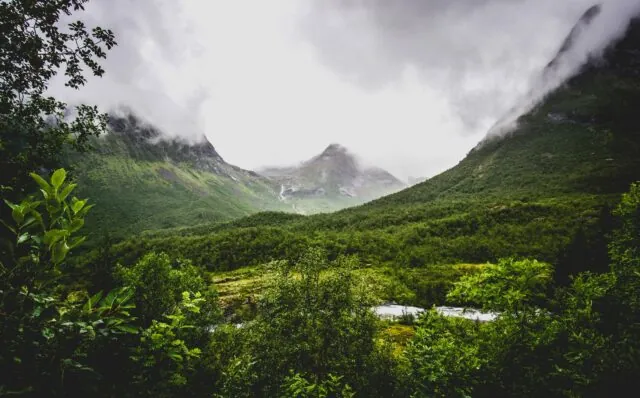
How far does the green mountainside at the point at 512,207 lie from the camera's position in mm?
49409

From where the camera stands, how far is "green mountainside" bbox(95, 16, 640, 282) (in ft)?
162

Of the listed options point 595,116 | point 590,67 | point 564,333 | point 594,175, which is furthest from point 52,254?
point 590,67

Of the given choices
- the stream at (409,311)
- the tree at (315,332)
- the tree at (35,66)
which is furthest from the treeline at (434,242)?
the tree at (35,66)

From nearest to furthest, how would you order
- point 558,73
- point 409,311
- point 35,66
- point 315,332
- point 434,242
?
1. point 35,66
2. point 315,332
3. point 409,311
4. point 434,242
5. point 558,73

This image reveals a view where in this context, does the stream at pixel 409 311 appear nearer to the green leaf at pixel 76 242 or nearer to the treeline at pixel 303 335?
the treeline at pixel 303 335

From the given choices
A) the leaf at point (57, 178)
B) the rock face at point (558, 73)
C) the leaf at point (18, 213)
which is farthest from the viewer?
the rock face at point (558, 73)

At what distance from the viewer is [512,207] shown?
68.1m

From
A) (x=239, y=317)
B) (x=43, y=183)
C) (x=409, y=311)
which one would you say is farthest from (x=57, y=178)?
(x=409, y=311)

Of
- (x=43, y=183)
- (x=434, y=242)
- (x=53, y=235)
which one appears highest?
(x=434, y=242)

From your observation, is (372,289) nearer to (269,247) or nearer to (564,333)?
(564,333)

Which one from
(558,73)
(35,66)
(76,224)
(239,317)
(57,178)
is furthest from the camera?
(558,73)

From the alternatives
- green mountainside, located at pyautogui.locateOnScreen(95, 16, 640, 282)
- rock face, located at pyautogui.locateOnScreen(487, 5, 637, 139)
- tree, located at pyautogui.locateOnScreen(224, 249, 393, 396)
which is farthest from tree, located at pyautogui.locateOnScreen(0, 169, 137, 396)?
rock face, located at pyautogui.locateOnScreen(487, 5, 637, 139)

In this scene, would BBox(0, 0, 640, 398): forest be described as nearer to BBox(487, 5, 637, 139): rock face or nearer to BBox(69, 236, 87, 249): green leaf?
BBox(69, 236, 87, 249): green leaf

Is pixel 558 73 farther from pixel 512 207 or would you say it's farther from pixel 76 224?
pixel 76 224
